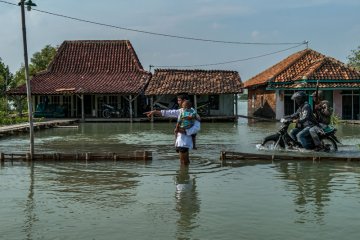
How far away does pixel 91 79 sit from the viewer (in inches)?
1371

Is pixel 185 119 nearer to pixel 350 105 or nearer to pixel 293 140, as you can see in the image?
pixel 293 140

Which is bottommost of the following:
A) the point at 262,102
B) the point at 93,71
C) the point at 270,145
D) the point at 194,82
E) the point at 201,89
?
the point at 270,145

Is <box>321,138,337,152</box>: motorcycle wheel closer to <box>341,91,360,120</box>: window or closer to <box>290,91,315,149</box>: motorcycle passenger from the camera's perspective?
<box>290,91,315,149</box>: motorcycle passenger

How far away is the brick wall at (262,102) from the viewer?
1346 inches

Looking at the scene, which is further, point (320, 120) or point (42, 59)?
point (42, 59)

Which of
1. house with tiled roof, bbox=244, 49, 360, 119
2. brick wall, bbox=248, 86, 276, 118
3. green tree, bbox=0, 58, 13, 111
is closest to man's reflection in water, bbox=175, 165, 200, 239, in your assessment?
house with tiled roof, bbox=244, 49, 360, 119

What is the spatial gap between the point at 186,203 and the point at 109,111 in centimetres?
2741

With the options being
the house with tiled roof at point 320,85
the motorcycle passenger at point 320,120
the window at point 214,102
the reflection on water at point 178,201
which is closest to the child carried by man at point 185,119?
the reflection on water at point 178,201

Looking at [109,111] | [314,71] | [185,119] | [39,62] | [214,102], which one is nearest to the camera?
[185,119]

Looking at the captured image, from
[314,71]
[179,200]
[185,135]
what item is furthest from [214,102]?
[179,200]

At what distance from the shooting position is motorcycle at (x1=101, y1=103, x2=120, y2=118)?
34344mm

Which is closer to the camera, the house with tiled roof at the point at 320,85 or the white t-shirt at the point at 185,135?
the white t-shirt at the point at 185,135

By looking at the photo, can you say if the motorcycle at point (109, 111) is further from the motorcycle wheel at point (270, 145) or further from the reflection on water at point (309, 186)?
the reflection on water at point (309, 186)

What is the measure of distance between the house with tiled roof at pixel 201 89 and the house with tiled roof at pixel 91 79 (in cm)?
111
